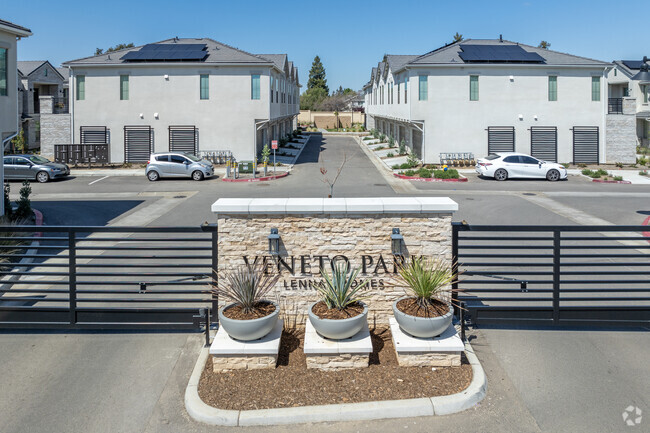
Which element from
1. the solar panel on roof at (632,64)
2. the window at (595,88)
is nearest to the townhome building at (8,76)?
the window at (595,88)

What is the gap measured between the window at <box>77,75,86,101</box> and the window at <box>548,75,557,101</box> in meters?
A: 31.2

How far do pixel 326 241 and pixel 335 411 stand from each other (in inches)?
105

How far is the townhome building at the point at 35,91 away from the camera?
46.3 m

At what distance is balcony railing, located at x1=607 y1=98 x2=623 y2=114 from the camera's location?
37344 mm

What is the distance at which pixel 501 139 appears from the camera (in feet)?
118

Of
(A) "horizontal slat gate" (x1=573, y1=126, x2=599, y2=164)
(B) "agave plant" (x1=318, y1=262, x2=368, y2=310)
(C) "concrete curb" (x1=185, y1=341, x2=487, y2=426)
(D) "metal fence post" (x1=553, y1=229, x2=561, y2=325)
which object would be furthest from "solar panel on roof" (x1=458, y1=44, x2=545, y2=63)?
(C) "concrete curb" (x1=185, y1=341, x2=487, y2=426)

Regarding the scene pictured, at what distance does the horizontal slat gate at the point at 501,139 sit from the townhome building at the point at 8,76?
28081 millimetres

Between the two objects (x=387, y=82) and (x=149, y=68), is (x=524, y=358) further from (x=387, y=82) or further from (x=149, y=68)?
(x=387, y=82)

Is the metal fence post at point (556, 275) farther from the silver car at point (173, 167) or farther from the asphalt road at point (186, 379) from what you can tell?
the silver car at point (173, 167)

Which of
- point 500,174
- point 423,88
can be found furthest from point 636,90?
point 500,174

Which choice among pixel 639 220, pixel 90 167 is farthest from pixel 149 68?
pixel 639 220

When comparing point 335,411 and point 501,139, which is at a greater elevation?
point 501,139

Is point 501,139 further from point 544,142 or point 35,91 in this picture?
point 35,91

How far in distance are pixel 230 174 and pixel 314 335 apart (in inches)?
1028
